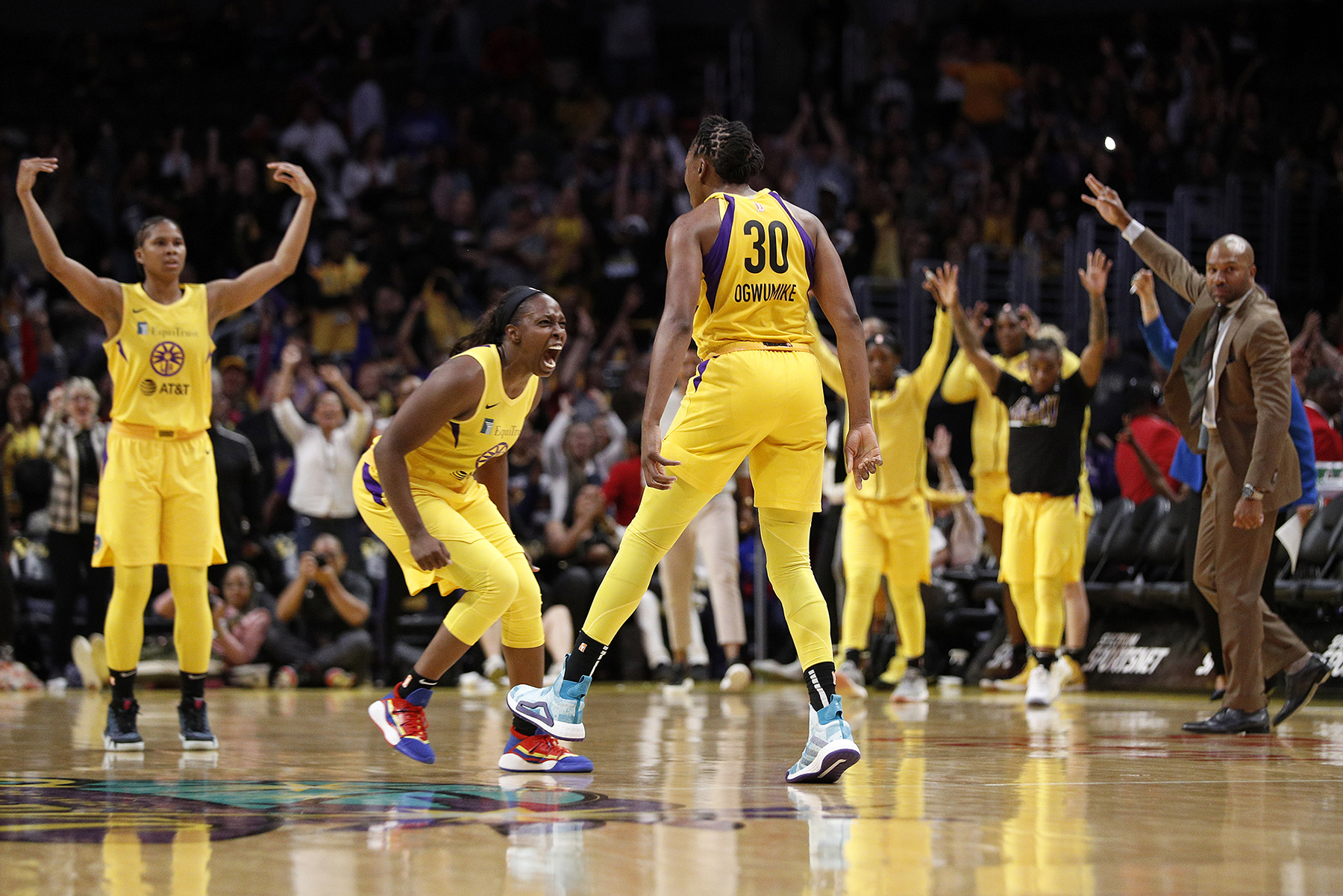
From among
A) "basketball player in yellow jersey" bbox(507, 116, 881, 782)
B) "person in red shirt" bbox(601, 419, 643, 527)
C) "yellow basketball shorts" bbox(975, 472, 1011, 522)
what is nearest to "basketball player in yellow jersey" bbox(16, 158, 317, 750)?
"basketball player in yellow jersey" bbox(507, 116, 881, 782)

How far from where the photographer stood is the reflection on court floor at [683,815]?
3.14m

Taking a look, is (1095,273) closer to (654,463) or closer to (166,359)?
(654,463)

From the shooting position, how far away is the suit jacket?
6.40 meters

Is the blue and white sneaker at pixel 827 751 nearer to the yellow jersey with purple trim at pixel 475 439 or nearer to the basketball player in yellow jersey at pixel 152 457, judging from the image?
the yellow jersey with purple trim at pixel 475 439

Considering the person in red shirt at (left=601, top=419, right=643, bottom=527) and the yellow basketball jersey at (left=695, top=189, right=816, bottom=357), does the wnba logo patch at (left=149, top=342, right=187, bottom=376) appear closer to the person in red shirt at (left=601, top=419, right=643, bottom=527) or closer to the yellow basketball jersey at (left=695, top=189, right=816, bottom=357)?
the yellow basketball jersey at (left=695, top=189, right=816, bottom=357)

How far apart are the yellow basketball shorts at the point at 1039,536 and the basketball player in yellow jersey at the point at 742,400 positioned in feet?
13.7

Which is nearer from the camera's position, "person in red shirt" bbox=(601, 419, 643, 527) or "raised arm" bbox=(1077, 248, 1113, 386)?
"raised arm" bbox=(1077, 248, 1113, 386)

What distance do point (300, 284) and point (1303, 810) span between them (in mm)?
12345

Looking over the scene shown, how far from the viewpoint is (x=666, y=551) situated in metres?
5.01

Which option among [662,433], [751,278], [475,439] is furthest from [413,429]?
[662,433]

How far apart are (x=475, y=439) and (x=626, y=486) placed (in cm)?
574

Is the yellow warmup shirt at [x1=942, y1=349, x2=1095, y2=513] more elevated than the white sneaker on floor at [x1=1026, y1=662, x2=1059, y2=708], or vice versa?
the yellow warmup shirt at [x1=942, y1=349, x2=1095, y2=513]

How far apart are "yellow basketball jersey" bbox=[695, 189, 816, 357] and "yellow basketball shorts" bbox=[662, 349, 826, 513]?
0.27 feet

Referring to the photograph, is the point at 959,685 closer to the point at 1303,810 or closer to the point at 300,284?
the point at 1303,810
